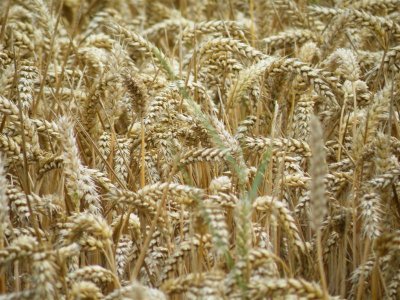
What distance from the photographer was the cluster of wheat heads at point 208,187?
5.80 feet

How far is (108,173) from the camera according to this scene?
261 cm

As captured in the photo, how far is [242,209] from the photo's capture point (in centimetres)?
171

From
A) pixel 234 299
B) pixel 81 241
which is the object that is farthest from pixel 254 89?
pixel 234 299

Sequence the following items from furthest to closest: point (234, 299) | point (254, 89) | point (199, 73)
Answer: point (199, 73), point (254, 89), point (234, 299)

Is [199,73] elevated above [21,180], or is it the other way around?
[199,73]

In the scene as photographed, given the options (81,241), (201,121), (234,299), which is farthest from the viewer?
(201,121)

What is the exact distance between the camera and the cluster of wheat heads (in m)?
1.77

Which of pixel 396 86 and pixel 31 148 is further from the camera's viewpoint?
pixel 396 86

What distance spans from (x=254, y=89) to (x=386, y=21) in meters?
0.63

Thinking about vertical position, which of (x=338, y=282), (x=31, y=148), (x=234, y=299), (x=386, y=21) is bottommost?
(x=338, y=282)

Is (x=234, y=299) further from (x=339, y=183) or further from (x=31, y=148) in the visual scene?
(x=31, y=148)

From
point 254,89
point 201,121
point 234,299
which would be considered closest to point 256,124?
point 254,89

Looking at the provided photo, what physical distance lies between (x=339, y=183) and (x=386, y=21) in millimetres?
854

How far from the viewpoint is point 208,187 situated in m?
2.54
